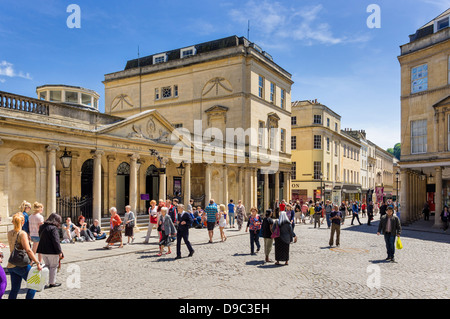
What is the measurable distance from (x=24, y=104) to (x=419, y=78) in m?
24.0

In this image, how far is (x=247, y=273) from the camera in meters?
10.1

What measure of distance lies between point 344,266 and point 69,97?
21.9m

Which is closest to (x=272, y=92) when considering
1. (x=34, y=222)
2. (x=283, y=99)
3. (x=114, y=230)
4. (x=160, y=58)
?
(x=283, y=99)

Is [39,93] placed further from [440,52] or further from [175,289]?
[440,52]

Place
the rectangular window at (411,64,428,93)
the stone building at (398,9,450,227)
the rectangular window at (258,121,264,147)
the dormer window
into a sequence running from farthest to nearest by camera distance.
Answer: the rectangular window at (258,121,264,147) → the rectangular window at (411,64,428,93) → the dormer window → the stone building at (398,9,450,227)

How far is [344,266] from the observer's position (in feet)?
36.5

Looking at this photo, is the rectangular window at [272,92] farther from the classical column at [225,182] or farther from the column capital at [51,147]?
the column capital at [51,147]

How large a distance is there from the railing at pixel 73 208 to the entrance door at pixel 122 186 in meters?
3.37

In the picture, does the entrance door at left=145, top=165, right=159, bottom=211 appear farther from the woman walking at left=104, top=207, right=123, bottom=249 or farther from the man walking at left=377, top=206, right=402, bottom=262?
the man walking at left=377, top=206, right=402, bottom=262

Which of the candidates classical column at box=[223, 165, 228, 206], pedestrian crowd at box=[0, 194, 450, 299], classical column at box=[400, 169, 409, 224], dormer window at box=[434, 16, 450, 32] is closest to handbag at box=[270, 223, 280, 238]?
pedestrian crowd at box=[0, 194, 450, 299]

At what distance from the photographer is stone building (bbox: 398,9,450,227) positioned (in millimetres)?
23750

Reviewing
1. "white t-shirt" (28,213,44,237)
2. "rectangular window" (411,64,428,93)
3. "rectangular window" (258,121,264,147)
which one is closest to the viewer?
"white t-shirt" (28,213,44,237)

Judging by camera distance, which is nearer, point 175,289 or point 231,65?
point 175,289
